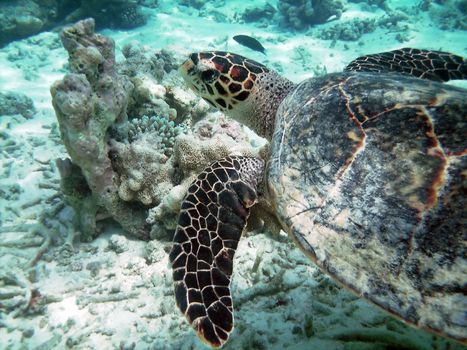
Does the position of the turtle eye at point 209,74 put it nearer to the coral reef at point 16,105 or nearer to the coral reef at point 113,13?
the coral reef at point 16,105

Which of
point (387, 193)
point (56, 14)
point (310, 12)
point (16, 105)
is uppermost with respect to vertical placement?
point (387, 193)

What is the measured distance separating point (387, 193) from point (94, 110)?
2923mm

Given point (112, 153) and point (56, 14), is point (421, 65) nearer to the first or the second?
point (112, 153)

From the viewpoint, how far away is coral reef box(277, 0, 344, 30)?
12.3 meters

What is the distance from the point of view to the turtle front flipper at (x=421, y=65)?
12.4ft

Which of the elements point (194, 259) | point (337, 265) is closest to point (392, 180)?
point (337, 265)

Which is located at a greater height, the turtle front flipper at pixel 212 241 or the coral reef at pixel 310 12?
the turtle front flipper at pixel 212 241

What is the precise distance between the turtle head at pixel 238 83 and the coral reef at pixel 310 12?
10.5 metres

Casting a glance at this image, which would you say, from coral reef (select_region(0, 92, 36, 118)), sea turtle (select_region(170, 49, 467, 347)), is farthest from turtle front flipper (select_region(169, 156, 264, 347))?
coral reef (select_region(0, 92, 36, 118))

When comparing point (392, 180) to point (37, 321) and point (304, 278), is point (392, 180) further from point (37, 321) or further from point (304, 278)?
point (37, 321)

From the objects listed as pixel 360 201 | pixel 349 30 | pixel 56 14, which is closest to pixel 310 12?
pixel 349 30

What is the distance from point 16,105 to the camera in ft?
20.4

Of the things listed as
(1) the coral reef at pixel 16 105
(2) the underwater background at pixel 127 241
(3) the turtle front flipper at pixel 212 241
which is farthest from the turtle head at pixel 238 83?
(1) the coral reef at pixel 16 105

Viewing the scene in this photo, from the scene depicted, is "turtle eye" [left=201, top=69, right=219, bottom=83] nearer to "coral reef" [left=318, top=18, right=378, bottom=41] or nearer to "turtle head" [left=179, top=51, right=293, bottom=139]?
"turtle head" [left=179, top=51, right=293, bottom=139]
